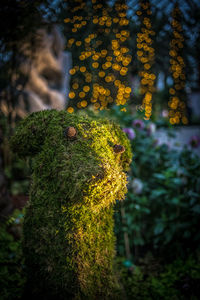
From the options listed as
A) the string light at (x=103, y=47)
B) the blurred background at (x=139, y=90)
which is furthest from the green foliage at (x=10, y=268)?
the string light at (x=103, y=47)

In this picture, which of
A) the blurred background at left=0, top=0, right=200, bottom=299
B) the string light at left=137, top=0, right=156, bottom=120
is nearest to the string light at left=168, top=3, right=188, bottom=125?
the blurred background at left=0, top=0, right=200, bottom=299

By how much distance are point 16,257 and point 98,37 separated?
200 cm

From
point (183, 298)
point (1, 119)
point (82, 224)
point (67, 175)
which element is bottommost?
point (183, 298)

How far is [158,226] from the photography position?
220 centimetres

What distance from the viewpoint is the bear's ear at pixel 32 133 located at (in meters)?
1.12

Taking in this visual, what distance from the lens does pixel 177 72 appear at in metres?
1.51

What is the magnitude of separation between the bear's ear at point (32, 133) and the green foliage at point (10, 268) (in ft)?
2.30

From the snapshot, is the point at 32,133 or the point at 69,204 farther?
the point at 32,133

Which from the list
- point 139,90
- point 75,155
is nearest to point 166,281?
point 75,155

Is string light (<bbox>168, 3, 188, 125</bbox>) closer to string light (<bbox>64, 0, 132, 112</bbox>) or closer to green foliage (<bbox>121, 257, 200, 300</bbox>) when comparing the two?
string light (<bbox>64, 0, 132, 112</bbox>)

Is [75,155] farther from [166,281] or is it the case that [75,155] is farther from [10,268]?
[166,281]

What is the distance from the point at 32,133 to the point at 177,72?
4.04 ft

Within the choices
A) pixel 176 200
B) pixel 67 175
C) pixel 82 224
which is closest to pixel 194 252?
pixel 176 200

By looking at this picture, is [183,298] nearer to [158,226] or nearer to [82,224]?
[158,226]
